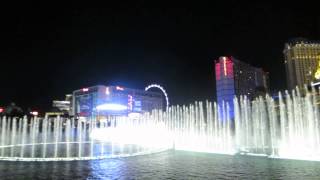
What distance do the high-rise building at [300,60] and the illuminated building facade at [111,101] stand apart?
62.6m

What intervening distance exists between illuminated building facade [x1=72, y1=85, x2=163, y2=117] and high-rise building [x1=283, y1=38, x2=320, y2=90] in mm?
62569

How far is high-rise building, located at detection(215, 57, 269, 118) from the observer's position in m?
140

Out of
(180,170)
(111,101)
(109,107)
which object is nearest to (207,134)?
(180,170)

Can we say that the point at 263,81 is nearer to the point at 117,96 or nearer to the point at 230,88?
the point at 230,88

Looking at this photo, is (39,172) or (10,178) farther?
(39,172)

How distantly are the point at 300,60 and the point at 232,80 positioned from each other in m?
31.1

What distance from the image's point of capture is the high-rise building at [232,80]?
14012 centimetres

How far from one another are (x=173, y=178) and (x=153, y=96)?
511ft

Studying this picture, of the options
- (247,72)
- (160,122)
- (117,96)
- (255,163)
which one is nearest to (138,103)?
(117,96)

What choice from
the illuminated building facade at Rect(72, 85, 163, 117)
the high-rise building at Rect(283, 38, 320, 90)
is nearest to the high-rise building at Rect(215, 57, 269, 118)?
the high-rise building at Rect(283, 38, 320, 90)

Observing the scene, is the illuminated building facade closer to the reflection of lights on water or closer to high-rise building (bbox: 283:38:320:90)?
high-rise building (bbox: 283:38:320:90)

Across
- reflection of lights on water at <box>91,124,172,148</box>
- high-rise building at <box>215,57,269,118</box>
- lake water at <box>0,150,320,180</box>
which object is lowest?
lake water at <box>0,150,320,180</box>

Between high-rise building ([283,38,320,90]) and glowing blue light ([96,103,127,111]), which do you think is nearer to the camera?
glowing blue light ([96,103,127,111])

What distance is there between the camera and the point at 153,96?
551ft
